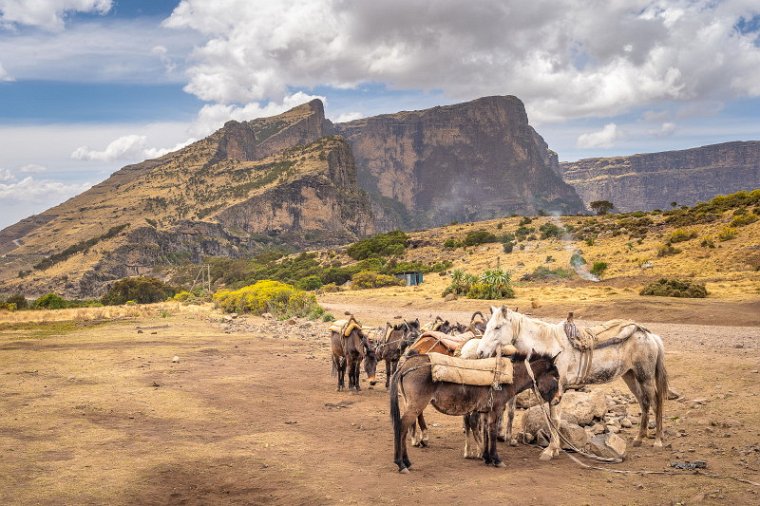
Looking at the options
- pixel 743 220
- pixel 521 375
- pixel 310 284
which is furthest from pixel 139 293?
pixel 521 375

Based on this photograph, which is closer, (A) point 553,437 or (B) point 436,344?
(A) point 553,437

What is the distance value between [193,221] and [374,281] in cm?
10384

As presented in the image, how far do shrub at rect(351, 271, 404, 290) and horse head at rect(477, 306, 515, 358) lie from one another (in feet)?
175

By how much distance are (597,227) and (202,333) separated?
2070 inches

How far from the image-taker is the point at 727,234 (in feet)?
144

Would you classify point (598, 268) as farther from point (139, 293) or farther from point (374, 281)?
point (139, 293)

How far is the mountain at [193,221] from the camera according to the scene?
13538 centimetres

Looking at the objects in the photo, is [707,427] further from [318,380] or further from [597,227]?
[597,227]

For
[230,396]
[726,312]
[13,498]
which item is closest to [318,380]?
[230,396]

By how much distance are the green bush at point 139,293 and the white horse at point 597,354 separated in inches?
2759

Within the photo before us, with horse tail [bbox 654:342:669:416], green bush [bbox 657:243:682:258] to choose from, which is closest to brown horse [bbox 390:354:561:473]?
horse tail [bbox 654:342:669:416]

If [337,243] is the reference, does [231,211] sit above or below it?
above

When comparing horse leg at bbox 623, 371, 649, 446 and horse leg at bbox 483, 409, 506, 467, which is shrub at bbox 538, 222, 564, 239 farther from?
horse leg at bbox 483, 409, 506, 467

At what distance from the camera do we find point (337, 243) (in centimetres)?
17588
